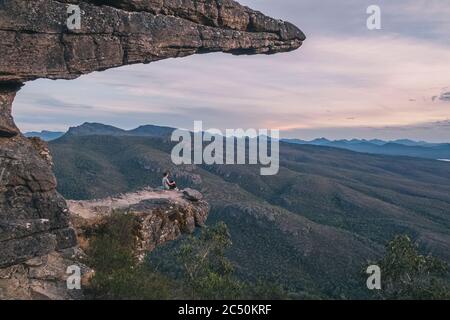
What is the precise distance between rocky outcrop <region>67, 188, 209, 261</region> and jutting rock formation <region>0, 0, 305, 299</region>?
11.7ft

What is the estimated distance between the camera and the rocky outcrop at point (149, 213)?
86.7ft

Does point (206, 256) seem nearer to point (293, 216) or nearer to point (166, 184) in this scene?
point (166, 184)

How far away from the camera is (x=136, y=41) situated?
24828 mm

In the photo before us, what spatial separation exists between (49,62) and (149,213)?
37.7ft

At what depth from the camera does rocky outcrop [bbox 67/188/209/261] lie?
86.7 ft

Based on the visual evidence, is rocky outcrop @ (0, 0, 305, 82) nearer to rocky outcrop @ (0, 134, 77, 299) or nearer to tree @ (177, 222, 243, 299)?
rocky outcrop @ (0, 134, 77, 299)

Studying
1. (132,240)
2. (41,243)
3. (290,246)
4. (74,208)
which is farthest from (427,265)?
(290,246)

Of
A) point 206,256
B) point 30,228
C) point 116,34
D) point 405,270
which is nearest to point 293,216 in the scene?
point 206,256

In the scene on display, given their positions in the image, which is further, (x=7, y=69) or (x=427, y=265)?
(x=427, y=265)

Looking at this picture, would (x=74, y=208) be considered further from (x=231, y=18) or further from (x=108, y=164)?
(x=108, y=164)

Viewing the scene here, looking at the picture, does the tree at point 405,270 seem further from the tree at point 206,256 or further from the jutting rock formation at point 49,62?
the jutting rock formation at point 49,62

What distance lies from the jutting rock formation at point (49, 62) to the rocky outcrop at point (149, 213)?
11.7 ft

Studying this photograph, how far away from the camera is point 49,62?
74.3 ft

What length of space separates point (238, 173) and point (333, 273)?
105 m
